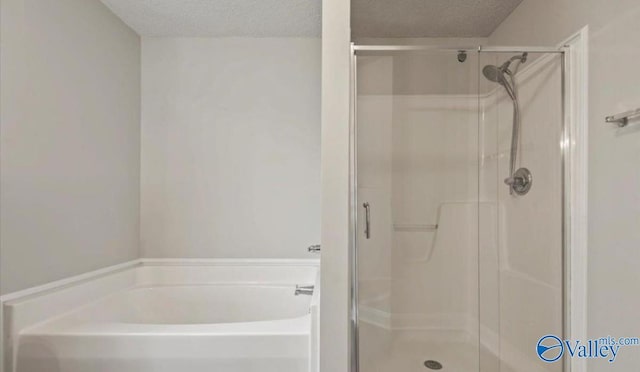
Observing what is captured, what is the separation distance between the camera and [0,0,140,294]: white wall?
4.81 feet

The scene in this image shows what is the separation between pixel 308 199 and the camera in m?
2.40

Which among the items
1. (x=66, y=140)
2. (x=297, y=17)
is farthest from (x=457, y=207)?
(x=66, y=140)

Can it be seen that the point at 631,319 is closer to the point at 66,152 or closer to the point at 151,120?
the point at 66,152

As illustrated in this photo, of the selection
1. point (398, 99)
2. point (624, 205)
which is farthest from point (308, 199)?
point (624, 205)

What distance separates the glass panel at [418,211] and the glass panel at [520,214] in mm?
81

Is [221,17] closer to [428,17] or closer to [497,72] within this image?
[428,17]

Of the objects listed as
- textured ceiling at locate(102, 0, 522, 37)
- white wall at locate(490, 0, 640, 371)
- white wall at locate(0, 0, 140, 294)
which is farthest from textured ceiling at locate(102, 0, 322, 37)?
white wall at locate(490, 0, 640, 371)

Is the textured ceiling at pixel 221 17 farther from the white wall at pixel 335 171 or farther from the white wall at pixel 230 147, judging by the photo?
the white wall at pixel 335 171

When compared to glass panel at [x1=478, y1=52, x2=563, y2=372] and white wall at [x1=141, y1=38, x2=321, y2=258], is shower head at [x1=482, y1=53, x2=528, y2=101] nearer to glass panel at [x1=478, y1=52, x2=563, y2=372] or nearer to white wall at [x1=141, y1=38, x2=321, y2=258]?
glass panel at [x1=478, y1=52, x2=563, y2=372]

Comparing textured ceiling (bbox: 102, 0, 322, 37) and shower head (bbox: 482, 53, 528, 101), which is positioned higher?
textured ceiling (bbox: 102, 0, 322, 37)

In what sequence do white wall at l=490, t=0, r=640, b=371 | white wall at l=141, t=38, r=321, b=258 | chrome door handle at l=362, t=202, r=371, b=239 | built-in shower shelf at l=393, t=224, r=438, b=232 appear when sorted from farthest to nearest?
white wall at l=141, t=38, r=321, b=258 < built-in shower shelf at l=393, t=224, r=438, b=232 < chrome door handle at l=362, t=202, r=371, b=239 < white wall at l=490, t=0, r=640, b=371

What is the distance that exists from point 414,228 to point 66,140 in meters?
2.06

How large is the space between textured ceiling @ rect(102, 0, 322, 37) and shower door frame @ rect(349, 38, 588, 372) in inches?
30.9

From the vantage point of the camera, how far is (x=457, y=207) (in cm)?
217
